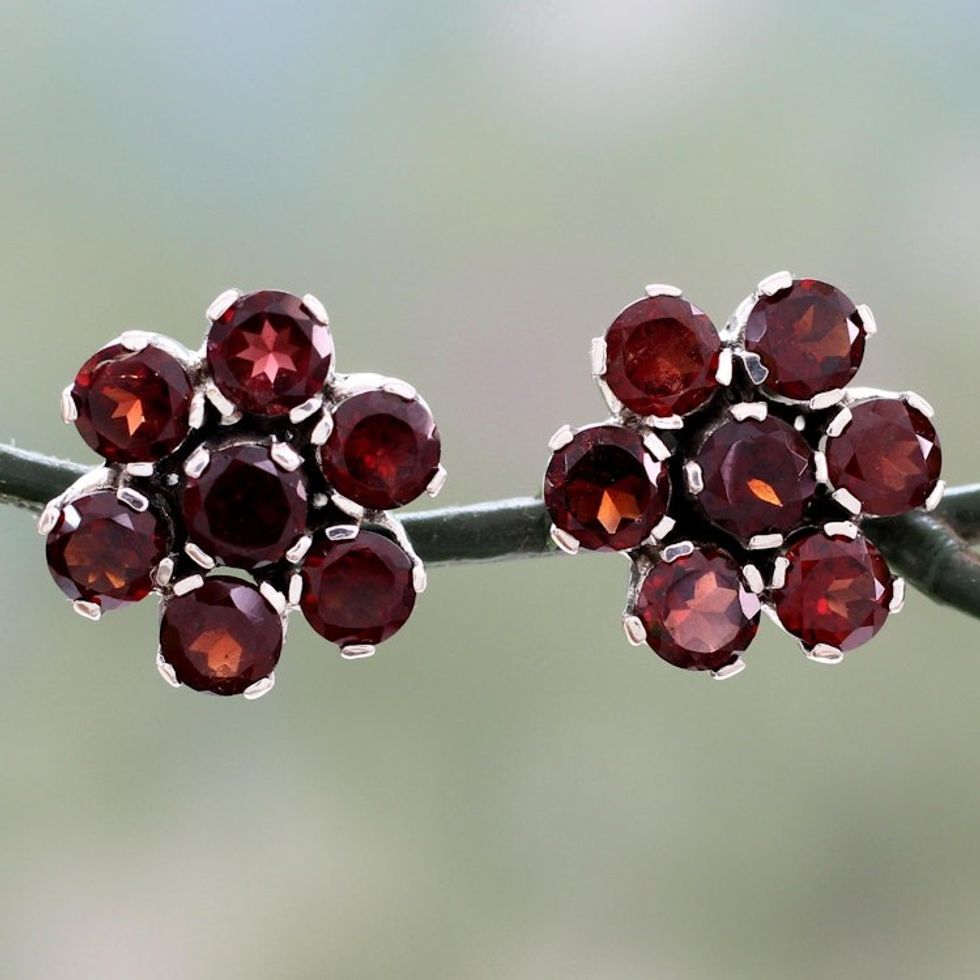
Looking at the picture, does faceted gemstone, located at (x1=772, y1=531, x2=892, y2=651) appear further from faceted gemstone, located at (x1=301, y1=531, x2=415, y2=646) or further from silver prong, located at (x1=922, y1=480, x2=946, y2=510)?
faceted gemstone, located at (x1=301, y1=531, x2=415, y2=646)

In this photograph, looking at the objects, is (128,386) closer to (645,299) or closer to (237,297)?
(237,297)

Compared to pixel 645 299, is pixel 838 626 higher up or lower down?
lower down

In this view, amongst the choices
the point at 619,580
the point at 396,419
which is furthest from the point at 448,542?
the point at 619,580

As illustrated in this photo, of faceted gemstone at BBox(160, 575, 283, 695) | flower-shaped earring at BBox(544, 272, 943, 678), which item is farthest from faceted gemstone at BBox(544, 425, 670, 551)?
faceted gemstone at BBox(160, 575, 283, 695)

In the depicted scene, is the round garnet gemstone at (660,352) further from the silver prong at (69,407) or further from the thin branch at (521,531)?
the silver prong at (69,407)

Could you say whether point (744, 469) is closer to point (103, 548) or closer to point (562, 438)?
point (562, 438)

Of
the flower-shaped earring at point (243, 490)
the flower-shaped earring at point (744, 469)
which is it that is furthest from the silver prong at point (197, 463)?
the flower-shaped earring at point (744, 469)

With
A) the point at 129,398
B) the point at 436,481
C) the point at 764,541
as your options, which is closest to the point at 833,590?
the point at 764,541

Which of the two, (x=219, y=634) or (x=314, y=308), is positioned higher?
(x=314, y=308)
